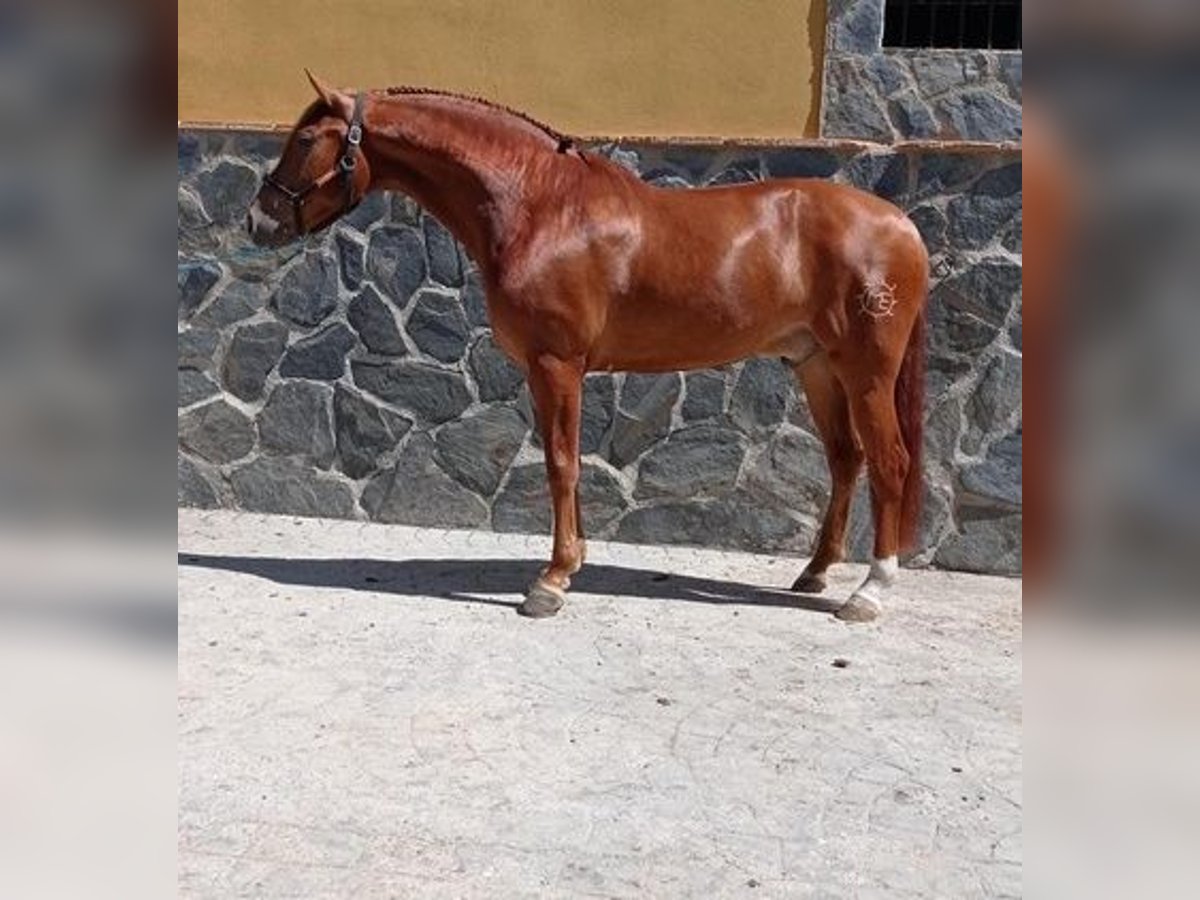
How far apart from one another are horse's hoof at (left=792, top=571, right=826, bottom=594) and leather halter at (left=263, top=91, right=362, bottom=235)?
84.9 inches

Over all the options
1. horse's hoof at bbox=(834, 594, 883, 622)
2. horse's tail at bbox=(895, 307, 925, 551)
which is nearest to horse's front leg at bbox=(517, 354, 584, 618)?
horse's hoof at bbox=(834, 594, 883, 622)

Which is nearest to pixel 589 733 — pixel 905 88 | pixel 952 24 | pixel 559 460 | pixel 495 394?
pixel 559 460

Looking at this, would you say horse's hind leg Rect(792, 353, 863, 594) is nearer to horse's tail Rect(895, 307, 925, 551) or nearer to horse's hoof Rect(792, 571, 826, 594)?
horse's hoof Rect(792, 571, 826, 594)

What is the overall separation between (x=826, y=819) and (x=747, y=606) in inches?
63.2

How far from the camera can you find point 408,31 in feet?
16.8

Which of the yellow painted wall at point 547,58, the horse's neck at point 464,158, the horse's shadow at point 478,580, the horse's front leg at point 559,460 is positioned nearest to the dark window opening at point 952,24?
the yellow painted wall at point 547,58

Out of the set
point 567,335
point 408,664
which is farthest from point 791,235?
point 408,664

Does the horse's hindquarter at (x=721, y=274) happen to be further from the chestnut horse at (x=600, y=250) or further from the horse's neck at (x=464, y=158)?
the horse's neck at (x=464, y=158)

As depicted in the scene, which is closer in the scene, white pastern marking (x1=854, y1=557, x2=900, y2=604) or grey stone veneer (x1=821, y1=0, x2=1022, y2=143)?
white pastern marking (x1=854, y1=557, x2=900, y2=604)

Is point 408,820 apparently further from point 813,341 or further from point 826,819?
point 813,341

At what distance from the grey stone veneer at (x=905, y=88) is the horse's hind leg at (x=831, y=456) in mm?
1095

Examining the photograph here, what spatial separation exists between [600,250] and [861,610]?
1.56 m

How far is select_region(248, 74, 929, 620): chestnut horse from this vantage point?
4.01 metres
